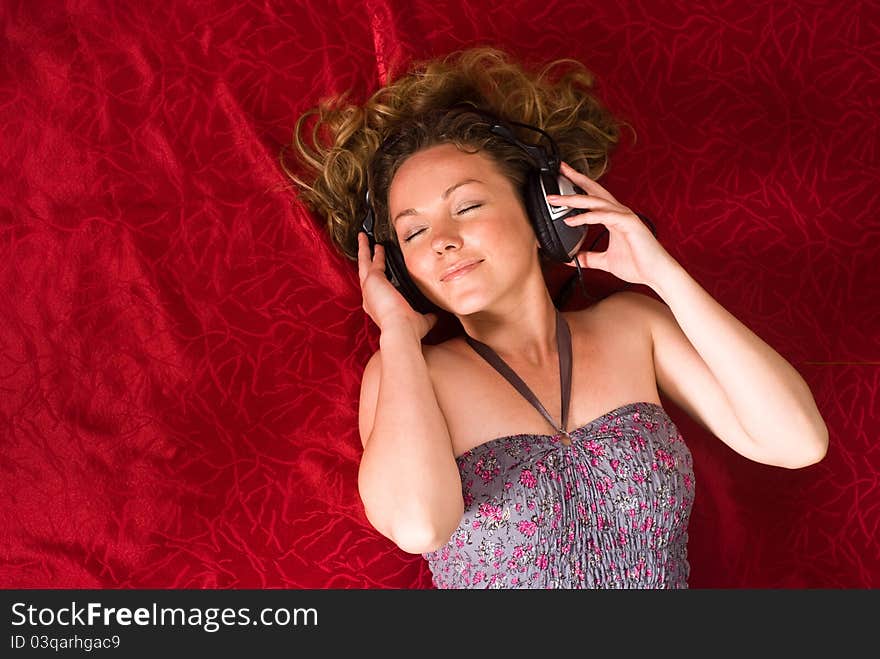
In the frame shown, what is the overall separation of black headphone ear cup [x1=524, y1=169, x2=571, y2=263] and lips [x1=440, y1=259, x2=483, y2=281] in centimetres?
17

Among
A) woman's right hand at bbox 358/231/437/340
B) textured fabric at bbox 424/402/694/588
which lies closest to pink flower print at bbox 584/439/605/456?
textured fabric at bbox 424/402/694/588

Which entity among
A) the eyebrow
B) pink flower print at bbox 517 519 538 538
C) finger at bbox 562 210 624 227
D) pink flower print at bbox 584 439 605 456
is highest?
the eyebrow

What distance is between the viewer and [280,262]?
206cm

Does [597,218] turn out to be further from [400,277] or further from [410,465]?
[410,465]

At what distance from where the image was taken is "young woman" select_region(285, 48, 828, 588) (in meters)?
1.72

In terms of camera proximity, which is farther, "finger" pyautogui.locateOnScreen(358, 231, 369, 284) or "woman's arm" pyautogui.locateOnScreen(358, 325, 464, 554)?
"finger" pyautogui.locateOnScreen(358, 231, 369, 284)

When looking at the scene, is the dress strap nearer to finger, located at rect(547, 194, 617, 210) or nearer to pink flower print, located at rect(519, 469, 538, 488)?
pink flower print, located at rect(519, 469, 538, 488)

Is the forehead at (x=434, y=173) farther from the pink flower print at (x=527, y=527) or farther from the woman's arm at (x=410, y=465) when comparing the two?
the pink flower print at (x=527, y=527)

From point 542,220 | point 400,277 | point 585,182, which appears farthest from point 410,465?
point 585,182

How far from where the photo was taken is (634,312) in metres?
2.01

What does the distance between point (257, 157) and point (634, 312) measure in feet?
2.81

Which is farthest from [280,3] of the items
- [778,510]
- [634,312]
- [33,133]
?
[778,510]

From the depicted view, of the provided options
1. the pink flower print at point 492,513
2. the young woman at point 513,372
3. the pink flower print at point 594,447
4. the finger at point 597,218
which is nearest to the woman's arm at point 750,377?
the young woman at point 513,372

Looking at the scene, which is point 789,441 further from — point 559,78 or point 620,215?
point 559,78
